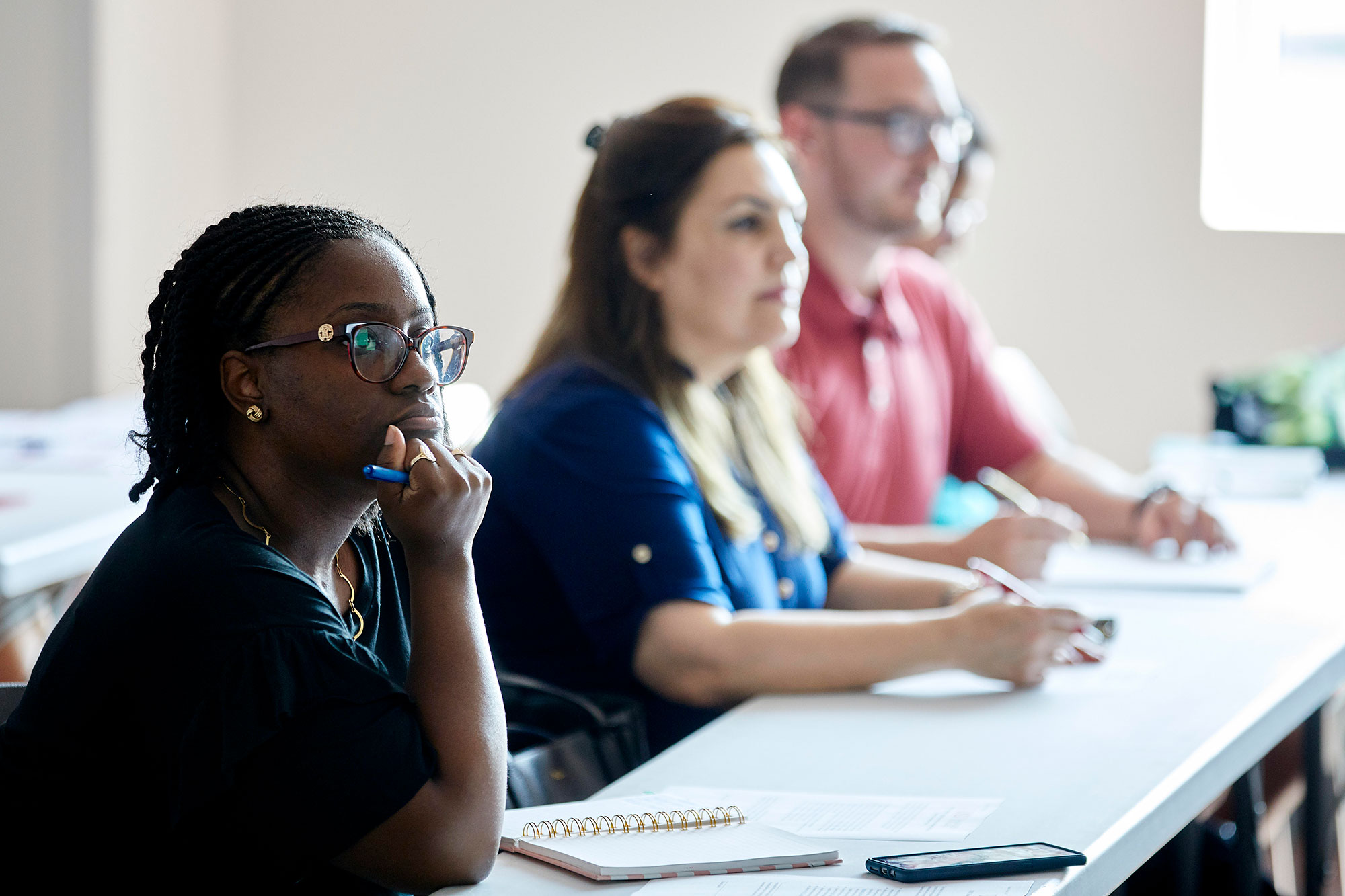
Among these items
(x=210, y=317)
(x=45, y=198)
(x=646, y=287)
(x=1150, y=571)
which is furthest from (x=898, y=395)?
(x=45, y=198)

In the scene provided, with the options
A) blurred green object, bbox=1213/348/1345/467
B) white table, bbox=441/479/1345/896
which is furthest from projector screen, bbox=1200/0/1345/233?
white table, bbox=441/479/1345/896

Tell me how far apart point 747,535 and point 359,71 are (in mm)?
3696

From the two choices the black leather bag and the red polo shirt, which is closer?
the black leather bag

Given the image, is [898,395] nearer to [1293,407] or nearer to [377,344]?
[1293,407]

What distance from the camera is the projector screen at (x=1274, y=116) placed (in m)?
4.63

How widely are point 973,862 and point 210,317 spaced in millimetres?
689

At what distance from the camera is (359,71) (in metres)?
5.03

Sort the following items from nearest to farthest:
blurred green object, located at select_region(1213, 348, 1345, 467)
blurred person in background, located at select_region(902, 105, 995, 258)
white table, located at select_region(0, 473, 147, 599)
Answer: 1. white table, located at select_region(0, 473, 147, 599)
2. blurred green object, located at select_region(1213, 348, 1345, 467)
3. blurred person in background, located at select_region(902, 105, 995, 258)

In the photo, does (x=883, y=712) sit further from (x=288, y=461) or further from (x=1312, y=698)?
(x=288, y=461)

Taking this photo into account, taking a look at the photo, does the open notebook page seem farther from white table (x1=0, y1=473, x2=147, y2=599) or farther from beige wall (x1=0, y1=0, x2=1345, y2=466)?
beige wall (x1=0, y1=0, x2=1345, y2=466)

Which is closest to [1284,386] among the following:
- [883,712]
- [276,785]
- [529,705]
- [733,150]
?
[733,150]

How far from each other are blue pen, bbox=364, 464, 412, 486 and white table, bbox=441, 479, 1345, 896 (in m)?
0.30

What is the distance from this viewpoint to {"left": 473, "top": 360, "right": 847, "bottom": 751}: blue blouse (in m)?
1.66

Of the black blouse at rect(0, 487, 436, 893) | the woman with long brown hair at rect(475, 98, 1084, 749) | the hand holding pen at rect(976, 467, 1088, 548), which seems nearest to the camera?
the black blouse at rect(0, 487, 436, 893)
